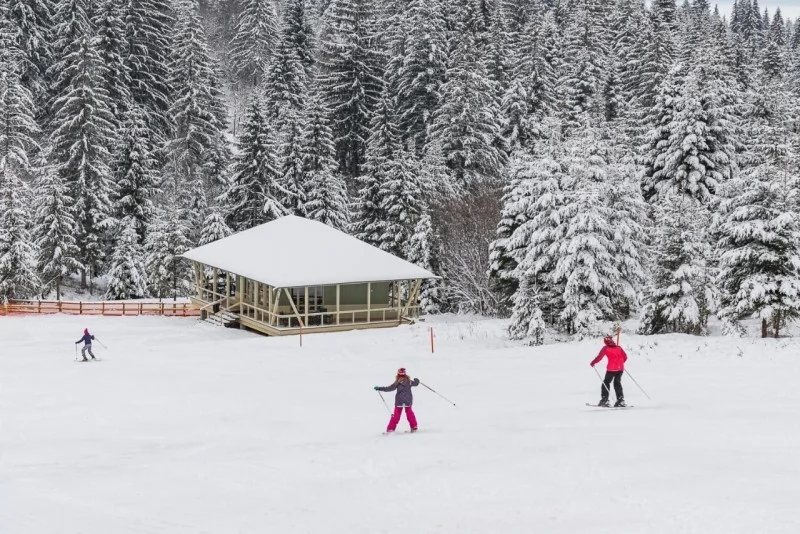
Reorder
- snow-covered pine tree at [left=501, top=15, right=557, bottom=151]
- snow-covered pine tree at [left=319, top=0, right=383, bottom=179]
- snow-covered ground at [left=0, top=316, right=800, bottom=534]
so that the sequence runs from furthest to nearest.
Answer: snow-covered pine tree at [left=319, top=0, right=383, bottom=179], snow-covered pine tree at [left=501, top=15, right=557, bottom=151], snow-covered ground at [left=0, top=316, right=800, bottom=534]

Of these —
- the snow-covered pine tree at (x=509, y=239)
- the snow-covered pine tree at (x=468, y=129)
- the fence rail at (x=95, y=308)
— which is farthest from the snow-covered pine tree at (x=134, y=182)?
the snow-covered pine tree at (x=509, y=239)

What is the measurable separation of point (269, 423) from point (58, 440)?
4.26m

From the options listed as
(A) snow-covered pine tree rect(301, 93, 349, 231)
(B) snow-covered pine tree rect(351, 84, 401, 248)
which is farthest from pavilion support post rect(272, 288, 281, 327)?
(A) snow-covered pine tree rect(301, 93, 349, 231)

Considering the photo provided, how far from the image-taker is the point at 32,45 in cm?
6397

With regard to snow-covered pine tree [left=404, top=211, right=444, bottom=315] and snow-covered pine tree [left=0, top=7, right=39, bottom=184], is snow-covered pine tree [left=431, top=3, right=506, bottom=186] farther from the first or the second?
snow-covered pine tree [left=0, top=7, right=39, bottom=184]

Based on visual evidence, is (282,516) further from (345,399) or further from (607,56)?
(607,56)

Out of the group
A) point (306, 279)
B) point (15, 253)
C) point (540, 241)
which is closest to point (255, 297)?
point (306, 279)

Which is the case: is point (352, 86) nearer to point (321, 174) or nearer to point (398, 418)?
point (321, 174)

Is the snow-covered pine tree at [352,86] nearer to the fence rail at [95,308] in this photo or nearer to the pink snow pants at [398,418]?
the fence rail at [95,308]

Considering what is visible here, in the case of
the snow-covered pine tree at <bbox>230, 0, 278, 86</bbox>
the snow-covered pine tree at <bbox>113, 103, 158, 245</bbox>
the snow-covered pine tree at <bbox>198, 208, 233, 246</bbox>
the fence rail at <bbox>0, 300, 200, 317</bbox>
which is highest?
the snow-covered pine tree at <bbox>230, 0, 278, 86</bbox>

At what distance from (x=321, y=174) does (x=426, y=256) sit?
1236 cm

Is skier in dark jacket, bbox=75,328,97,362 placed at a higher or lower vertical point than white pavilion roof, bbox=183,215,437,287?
lower

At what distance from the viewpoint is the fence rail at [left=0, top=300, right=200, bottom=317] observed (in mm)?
40469

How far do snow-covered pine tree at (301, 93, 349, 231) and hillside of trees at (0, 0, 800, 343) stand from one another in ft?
0.68
